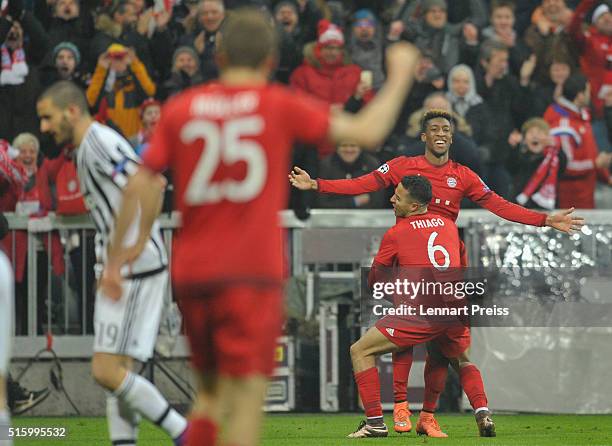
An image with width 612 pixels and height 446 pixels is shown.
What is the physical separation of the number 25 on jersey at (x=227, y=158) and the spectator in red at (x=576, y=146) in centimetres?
1079

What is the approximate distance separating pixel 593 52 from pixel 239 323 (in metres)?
12.4

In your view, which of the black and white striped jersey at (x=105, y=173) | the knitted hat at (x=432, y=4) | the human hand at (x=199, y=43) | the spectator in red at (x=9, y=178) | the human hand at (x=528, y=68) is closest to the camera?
the black and white striped jersey at (x=105, y=173)

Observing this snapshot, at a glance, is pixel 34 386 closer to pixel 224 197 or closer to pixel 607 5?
pixel 607 5

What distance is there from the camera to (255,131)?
604cm

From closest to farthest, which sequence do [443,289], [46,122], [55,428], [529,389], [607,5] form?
[46,122]
[443,289]
[55,428]
[529,389]
[607,5]

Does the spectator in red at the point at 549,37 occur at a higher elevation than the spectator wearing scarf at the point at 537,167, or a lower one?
higher

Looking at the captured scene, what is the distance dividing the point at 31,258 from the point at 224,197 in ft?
31.2

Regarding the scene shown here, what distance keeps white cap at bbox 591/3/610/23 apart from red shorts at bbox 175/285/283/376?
12.3m

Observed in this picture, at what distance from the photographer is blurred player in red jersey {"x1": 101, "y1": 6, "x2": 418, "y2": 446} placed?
602cm

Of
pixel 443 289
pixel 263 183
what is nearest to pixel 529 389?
pixel 443 289

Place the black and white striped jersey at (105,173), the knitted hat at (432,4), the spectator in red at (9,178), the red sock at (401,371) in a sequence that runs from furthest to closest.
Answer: the knitted hat at (432,4), the spectator in red at (9,178), the red sock at (401,371), the black and white striped jersey at (105,173)

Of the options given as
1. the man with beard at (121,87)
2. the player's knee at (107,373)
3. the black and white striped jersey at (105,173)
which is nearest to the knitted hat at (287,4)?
the man with beard at (121,87)

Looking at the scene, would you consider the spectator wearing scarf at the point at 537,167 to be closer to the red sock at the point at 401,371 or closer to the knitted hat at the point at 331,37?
the knitted hat at the point at 331,37

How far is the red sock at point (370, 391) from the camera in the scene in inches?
459
